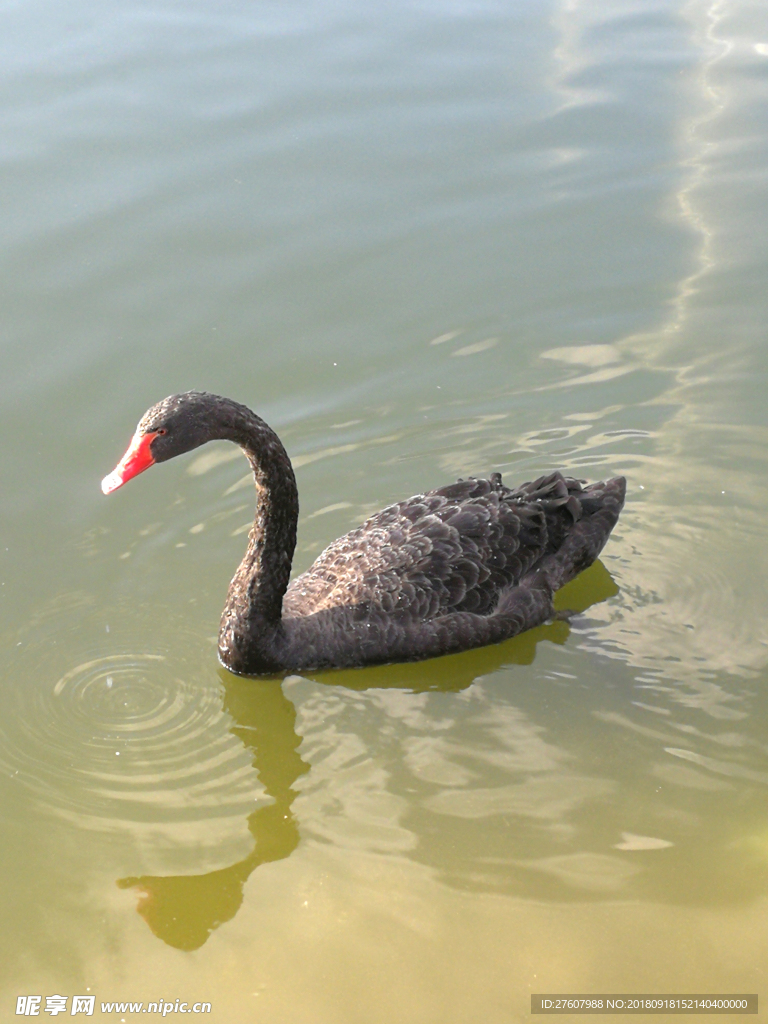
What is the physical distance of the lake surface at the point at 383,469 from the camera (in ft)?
18.8

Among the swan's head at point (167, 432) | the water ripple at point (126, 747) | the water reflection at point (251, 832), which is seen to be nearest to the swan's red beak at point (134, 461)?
the swan's head at point (167, 432)

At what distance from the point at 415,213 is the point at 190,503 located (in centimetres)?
396

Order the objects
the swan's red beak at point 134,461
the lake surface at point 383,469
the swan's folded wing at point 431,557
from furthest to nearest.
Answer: the swan's folded wing at point 431,557, the swan's red beak at point 134,461, the lake surface at point 383,469

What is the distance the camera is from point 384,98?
503 inches

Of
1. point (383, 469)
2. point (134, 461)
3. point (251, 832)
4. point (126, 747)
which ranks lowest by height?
point (251, 832)

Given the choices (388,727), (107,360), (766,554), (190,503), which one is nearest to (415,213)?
(107,360)

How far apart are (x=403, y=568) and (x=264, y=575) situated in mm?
848

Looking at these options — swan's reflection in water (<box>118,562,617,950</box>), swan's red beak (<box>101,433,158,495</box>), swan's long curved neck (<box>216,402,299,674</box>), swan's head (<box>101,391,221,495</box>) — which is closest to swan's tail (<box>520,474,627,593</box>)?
swan's reflection in water (<box>118,562,617,950</box>)

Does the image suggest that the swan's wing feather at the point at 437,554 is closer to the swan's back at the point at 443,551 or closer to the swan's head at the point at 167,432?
the swan's back at the point at 443,551

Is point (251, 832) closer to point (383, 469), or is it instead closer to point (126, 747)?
point (126, 747)

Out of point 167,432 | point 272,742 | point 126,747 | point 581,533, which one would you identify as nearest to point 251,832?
point 272,742

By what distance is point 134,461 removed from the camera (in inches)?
245

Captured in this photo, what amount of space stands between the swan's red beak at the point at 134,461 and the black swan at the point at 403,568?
0.97ft

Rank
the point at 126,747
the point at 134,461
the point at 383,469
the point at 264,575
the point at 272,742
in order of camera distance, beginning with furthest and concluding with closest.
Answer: the point at 383,469
the point at 264,575
the point at 272,742
the point at 126,747
the point at 134,461
